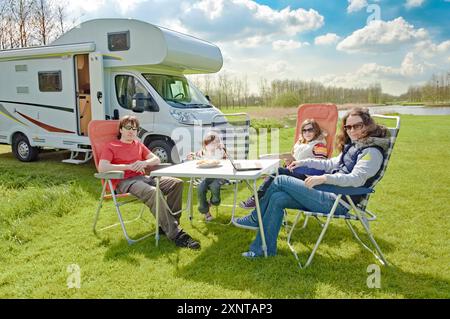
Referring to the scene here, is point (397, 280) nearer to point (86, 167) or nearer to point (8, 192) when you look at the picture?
point (8, 192)

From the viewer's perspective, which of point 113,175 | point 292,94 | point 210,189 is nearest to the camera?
point 113,175

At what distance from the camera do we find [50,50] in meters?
7.28

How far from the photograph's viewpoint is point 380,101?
1277 inches

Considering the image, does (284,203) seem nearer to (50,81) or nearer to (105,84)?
(105,84)

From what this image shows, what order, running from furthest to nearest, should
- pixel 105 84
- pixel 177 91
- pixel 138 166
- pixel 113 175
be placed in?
pixel 177 91 < pixel 105 84 < pixel 138 166 < pixel 113 175

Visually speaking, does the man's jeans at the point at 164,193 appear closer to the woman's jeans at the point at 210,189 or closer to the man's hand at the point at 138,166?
the man's hand at the point at 138,166

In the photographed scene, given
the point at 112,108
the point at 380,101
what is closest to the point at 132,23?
the point at 112,108

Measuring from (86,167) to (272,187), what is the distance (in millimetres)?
5483

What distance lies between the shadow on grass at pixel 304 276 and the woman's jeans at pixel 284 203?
182 mm

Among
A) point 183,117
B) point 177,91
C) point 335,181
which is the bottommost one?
point 335,181

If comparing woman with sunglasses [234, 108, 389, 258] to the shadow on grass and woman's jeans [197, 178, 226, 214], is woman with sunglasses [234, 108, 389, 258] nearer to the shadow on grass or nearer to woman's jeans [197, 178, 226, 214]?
the shadow on grass

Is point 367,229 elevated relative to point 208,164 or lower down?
lower down

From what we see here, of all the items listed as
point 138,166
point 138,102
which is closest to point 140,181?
point 138,166

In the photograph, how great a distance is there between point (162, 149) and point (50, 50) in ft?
9.81
